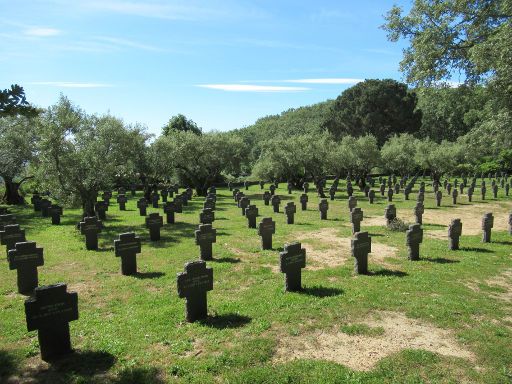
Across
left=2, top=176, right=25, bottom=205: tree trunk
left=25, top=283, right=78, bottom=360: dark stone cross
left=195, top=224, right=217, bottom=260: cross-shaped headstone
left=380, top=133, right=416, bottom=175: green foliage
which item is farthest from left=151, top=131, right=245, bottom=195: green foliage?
left=25, top=283, right=78, bottom=360: dark stone cross

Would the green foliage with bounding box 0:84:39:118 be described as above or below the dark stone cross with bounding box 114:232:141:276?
above

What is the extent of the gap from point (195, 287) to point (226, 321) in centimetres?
86

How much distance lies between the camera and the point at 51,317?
19.7ft

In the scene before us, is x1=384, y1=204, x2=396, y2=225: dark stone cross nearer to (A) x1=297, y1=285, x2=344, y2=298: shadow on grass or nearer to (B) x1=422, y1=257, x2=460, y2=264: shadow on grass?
(B) x1=422, y1=257, x2=460, y2=264: shadow on grass

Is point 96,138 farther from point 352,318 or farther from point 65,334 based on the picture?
point 352,318

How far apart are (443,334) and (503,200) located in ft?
87.5

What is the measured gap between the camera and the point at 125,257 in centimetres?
1056

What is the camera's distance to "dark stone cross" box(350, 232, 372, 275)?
10249 millimetres

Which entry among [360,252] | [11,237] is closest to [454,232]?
[360,252]

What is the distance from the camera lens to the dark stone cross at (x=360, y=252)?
10249mm

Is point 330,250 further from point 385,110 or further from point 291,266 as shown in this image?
point 385,110

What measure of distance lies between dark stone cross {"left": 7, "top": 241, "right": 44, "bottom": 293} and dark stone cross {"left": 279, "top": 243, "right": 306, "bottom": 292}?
5.93m

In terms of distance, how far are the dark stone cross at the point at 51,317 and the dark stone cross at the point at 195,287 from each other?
6.28 ft

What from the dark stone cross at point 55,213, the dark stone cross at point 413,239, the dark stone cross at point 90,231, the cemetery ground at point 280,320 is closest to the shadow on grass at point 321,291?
the cemetery ground at point 280,320
